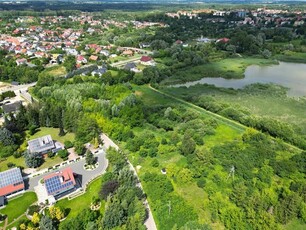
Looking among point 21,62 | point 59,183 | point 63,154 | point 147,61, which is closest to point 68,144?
point 63,154

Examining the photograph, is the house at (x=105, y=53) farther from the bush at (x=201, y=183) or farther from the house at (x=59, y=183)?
the bush at (x=201, y=183)

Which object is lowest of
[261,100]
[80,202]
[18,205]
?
[261,100]

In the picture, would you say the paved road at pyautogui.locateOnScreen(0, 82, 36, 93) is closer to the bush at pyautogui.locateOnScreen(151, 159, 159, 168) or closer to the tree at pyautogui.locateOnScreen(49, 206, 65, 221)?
the bush at pyautogui.locateOnScreen(151, 159, 159, 168)

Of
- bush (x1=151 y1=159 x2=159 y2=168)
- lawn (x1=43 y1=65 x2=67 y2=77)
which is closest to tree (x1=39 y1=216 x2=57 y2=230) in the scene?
bush (x1=151 y1=159 x2=159 y2=168)

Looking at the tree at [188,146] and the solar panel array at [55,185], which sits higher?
the solar panel array at [55,185]

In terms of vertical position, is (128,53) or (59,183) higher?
(59,183)

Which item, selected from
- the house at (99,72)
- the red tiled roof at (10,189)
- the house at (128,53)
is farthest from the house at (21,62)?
the red tiled roof at (10,189)

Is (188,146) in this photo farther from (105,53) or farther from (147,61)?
(105,53)
